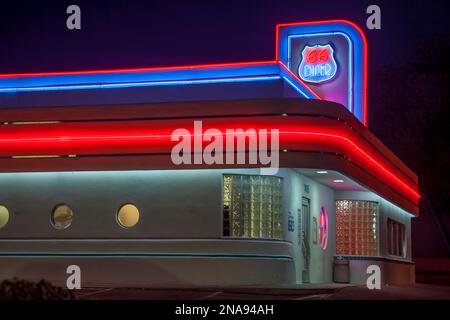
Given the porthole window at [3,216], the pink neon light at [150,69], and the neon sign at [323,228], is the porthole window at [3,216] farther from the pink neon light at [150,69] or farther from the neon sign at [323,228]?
the neon sign at [323,228]

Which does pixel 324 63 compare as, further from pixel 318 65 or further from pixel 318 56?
pixel 318 56

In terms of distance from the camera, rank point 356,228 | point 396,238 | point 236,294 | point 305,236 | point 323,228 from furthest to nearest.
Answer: point 396,238 < point 356,228 < point 323,228 < point 305,236 < point 236,294

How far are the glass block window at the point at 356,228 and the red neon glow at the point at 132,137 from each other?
4.54 metres

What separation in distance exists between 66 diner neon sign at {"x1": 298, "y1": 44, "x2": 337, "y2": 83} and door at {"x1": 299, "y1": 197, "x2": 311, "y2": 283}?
6637 millimetres

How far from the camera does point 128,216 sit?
67.1ft

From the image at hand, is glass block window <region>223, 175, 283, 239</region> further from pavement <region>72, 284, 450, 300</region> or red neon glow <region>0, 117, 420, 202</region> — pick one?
pavement <region>72, 284, 450, 300</region>

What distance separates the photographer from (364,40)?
28.0 metres

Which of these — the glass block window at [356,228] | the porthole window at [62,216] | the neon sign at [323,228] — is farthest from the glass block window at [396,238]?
the porthole window at [62,216]

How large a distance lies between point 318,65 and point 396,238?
23.3 feet

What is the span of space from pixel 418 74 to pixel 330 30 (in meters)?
15.8

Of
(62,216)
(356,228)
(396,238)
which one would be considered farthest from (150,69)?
(396,238)

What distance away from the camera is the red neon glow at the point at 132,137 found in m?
19.3
